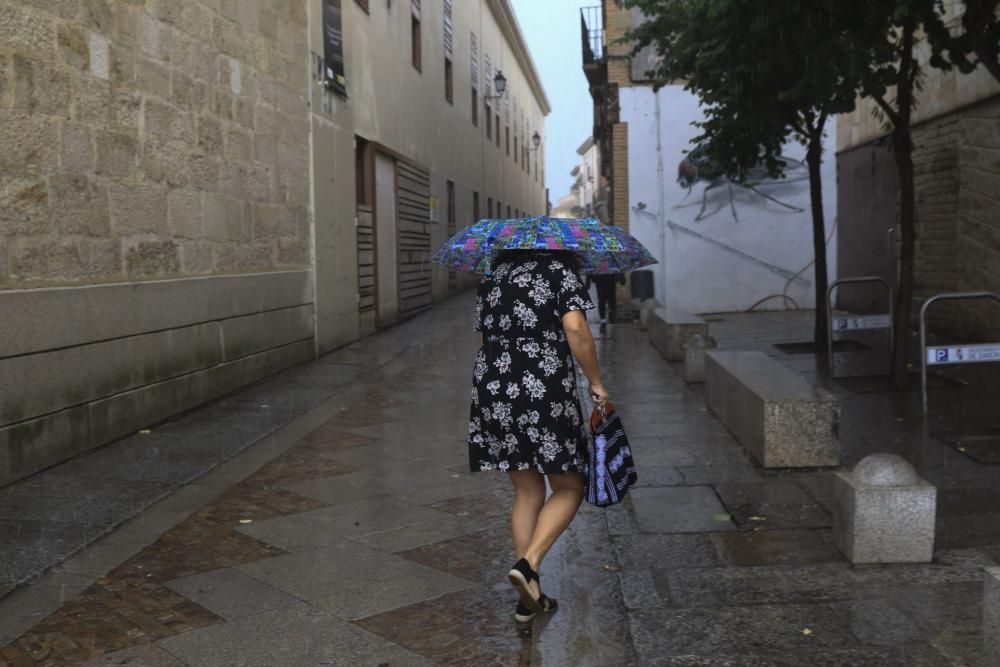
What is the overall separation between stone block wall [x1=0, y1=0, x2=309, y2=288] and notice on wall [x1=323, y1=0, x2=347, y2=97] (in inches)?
42.2

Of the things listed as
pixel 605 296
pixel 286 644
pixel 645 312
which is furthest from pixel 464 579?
pixel 605 296

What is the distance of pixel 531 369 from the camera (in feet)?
12.7

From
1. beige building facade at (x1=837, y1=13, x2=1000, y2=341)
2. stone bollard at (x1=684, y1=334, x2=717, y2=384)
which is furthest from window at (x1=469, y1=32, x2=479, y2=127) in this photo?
stone bollard at (x1=684, y1=334, x2=717, y2=384)

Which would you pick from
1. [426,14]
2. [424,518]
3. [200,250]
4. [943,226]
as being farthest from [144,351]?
[426,14]

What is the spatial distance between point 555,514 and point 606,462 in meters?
0.31

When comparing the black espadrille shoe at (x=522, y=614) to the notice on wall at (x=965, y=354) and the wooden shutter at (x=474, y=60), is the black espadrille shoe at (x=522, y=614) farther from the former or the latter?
the wooden shutter at (x=474, y=60)

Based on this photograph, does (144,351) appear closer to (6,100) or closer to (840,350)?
(6,100)

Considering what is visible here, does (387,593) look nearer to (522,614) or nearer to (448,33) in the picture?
(522,614)

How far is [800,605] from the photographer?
3.91 metres

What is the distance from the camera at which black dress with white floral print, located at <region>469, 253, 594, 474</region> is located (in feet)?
12.7

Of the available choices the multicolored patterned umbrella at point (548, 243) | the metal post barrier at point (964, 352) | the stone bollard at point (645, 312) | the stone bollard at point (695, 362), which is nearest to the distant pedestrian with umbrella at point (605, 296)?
the stone bollard at point (645, 312)

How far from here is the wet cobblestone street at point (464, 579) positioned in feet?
11.9

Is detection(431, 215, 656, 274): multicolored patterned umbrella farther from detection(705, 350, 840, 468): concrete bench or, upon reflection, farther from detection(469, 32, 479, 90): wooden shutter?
detection(469, 32, 479, 90): wooden shutter

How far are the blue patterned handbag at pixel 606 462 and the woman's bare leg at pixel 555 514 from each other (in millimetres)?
96
